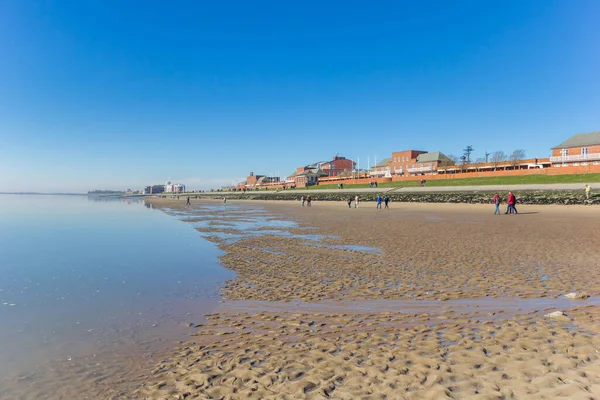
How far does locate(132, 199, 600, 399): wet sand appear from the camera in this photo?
170 inches

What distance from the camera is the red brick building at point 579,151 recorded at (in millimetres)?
77375

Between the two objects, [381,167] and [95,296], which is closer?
[95,296]

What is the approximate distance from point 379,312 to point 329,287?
219 cm

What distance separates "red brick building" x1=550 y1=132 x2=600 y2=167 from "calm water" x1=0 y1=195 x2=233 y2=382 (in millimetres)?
94049

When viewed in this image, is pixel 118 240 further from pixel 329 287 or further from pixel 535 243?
pixel 535 243

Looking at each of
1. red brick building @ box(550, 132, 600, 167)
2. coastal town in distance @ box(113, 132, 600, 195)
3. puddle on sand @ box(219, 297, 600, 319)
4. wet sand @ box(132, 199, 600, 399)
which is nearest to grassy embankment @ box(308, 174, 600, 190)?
coastal town in distance @ box(113, 132, 600, 195)

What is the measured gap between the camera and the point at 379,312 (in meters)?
7.18

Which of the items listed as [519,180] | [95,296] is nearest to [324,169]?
[519,180]

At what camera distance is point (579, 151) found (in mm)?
79750

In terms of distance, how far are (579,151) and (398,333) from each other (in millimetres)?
100077

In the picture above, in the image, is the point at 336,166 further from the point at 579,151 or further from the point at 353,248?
the point at 353,248

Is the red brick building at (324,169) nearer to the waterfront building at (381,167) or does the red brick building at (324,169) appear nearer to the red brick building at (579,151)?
the waterfront building at (381,167)

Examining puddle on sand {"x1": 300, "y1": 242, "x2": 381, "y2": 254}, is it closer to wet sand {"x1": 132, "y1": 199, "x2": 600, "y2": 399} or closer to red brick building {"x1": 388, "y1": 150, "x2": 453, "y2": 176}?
wet sand {"x1": 132, "y1": 199, "x2": 600, "y2": 399}

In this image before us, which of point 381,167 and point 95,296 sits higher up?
point 381,167
